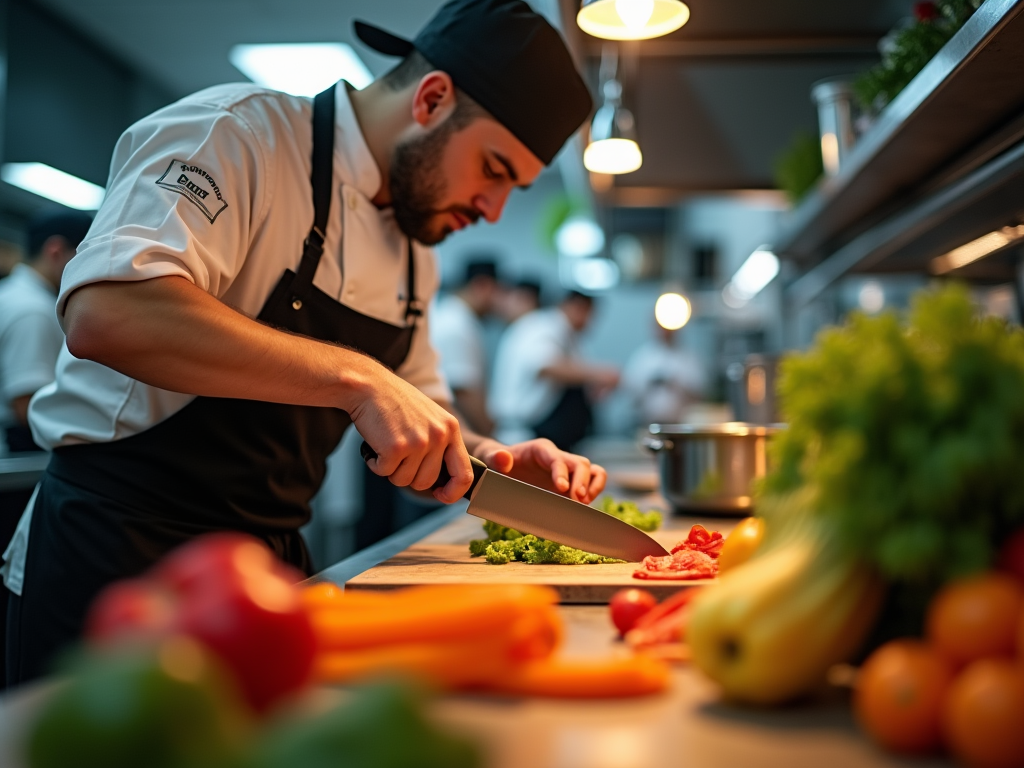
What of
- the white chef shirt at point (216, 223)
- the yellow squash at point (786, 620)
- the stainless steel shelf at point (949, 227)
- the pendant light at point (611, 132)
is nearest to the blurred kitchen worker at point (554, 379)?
the stainless steel shelf at point (949, 227)

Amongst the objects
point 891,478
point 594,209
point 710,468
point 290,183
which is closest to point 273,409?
point 290,183

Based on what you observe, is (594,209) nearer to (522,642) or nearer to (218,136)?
(218,136)

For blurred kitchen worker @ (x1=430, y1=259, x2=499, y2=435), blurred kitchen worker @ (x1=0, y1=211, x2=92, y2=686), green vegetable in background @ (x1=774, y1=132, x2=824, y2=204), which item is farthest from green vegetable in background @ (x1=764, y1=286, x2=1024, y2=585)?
blurred kitchen worker @ (x1=430, y1=259, x2=499, y2=435)

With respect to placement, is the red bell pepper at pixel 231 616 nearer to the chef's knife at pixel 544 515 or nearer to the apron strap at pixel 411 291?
the chef's knife at pixel 544 515

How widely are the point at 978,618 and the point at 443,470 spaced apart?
970 mm

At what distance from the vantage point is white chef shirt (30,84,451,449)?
146 cm

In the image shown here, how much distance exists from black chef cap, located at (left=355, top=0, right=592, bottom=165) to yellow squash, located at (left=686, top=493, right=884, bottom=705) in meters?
1.32

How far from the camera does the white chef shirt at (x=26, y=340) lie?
355cm

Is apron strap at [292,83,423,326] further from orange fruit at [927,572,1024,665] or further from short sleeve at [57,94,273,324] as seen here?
orange fruit at [927,572,1024,665]

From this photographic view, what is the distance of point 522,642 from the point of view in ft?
2.75

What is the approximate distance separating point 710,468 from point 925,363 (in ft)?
4.65

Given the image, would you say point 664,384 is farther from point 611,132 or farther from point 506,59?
point 506,59

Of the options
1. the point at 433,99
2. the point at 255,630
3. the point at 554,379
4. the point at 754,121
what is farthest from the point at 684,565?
the point at 554,379

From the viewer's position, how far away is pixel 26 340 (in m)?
3.56
